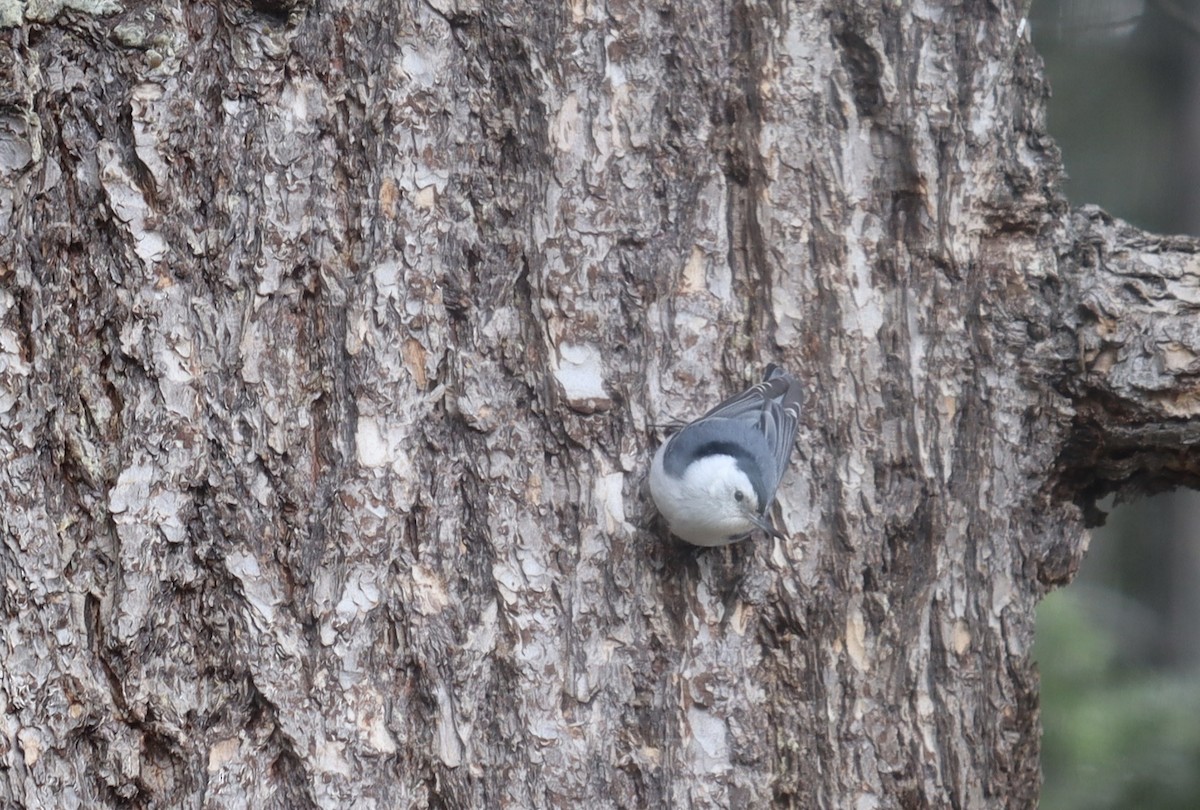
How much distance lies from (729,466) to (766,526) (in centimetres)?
16

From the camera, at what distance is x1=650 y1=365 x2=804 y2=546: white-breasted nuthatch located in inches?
65.9

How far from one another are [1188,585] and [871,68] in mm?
5429

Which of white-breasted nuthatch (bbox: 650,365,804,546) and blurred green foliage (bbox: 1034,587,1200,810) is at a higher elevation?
blurred green foliage (bbox: 1034,587,1200,810)

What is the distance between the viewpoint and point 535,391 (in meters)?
1.64

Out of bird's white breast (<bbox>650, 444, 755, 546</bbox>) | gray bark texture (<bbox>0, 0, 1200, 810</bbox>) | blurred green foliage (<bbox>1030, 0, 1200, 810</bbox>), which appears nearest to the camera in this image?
gray bark texture (<bbox>0, 0, 1200, 810</bbox>)

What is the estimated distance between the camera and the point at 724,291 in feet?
5.67

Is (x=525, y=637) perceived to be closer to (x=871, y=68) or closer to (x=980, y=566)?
(x=980, y=566)

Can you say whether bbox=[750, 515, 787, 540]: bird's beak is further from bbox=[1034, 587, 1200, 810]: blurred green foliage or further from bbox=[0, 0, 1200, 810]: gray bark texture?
bbox=[1034, 587, 1200, 810]: blurred green foliage

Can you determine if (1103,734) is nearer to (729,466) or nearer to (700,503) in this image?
(729,466)

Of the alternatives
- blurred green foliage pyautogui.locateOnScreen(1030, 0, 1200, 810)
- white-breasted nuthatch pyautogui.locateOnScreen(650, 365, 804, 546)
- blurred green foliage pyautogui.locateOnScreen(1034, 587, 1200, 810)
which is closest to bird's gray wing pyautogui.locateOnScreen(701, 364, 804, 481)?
white-breasted nuthatch pyautogui.locateOnScreen(650, 365, 804, 546)

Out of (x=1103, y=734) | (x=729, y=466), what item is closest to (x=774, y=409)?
(x=729, y=466)

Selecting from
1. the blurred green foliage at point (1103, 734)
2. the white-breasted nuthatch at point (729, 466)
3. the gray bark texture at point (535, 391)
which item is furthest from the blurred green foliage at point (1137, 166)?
the white-breasted nuthatch at point (729, 466)

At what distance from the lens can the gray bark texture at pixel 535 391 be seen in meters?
1.49

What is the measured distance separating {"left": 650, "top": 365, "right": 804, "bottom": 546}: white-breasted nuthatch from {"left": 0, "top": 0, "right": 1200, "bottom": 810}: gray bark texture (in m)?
0.03
